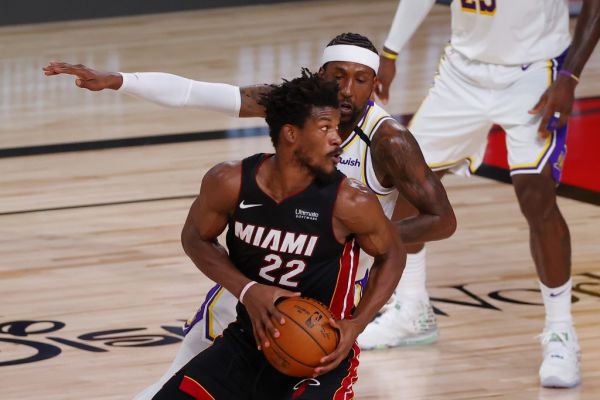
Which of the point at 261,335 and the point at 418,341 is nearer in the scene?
the point at 261,335

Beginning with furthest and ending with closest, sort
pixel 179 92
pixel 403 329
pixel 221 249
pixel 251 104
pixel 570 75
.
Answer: pixel 403 329
pixel 570 75
pixel 251 104
pixel 179 92
pixel 221 249

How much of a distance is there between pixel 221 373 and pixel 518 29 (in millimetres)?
2169

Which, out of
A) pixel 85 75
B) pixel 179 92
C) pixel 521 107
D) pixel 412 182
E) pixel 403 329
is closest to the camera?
pixel 85 75

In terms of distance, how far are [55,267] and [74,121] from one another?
3.69 metres

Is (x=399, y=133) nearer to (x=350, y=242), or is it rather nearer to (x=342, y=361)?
(x=350, y=242)

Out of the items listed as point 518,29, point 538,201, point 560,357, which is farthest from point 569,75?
point 560,357

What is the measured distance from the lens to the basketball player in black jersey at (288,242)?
11.8ft

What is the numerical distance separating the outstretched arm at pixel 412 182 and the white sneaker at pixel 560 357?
92cm

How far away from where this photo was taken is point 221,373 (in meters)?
3.71

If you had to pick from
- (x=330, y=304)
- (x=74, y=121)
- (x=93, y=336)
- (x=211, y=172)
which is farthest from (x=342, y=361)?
(x=74, y=121)

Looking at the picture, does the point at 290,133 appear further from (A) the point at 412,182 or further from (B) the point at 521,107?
(B) the point at 521,107

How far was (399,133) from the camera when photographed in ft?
13.6

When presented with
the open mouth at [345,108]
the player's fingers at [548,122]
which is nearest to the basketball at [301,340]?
the open mouth at [345,108]

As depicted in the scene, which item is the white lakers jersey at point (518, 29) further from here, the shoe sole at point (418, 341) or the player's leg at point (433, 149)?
the shoe sole at point (418, 341)
